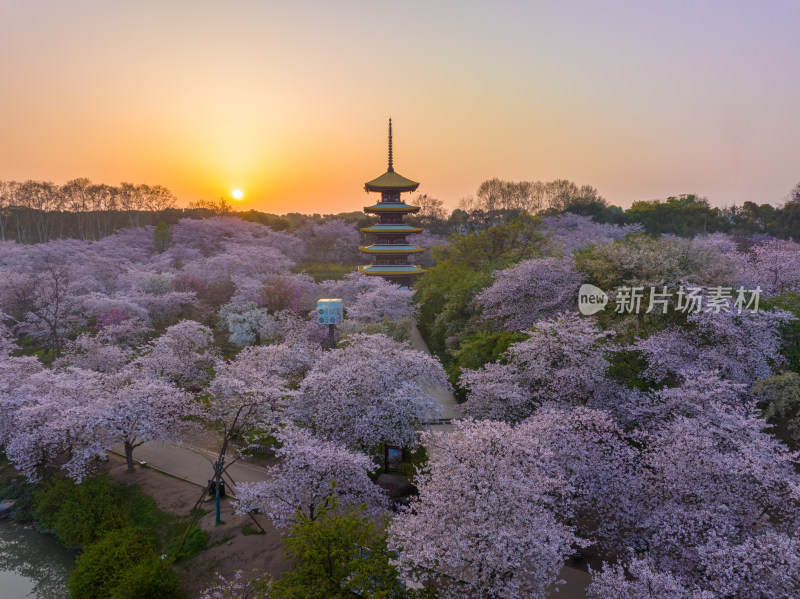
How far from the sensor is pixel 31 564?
48.8 ft

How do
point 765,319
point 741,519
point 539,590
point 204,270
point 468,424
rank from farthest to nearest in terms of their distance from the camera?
point 204,270
point 765,319
point 468,424
point 741,519
point 539,590

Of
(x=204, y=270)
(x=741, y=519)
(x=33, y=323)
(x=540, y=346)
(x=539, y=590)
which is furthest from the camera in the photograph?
(x=204, y=270)

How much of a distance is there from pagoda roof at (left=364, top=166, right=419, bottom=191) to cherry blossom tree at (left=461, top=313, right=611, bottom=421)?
30652 millimetres

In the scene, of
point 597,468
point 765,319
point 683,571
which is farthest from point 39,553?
point 765,319

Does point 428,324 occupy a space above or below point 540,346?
below

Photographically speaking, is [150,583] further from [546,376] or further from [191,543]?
[546,376]

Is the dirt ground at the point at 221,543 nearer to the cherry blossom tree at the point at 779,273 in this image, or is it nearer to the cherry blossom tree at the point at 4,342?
the cherry blossom tree at the point at 4,342

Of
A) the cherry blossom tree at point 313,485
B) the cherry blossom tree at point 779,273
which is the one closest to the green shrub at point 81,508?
the cherry blossom tree at point 313,485

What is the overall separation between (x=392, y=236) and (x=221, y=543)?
3438cm

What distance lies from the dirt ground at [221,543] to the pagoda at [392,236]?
28900 millimetres

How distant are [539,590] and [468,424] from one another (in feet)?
14.2

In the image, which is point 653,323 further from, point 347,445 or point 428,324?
point 428,324

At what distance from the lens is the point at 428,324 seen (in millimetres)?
34125

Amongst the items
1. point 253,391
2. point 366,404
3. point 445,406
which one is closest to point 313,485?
point 366,404
